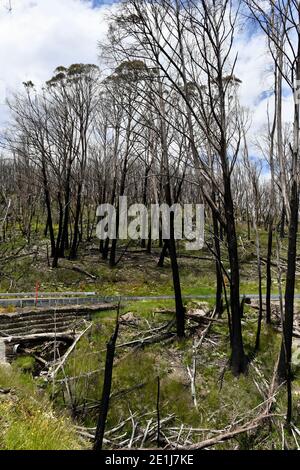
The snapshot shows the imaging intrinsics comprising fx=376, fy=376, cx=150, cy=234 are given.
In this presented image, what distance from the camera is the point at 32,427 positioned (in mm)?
4797

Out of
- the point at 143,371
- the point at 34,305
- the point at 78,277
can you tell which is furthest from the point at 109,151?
the point at 143,371

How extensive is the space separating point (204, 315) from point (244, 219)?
46.4m

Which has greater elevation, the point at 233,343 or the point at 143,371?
the point at 233,343

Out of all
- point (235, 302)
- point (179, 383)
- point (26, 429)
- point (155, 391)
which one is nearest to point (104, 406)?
point (26, 429)

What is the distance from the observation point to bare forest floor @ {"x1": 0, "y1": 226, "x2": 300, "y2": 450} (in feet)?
21.4

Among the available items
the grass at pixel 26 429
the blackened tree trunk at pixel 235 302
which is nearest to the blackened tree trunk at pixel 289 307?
the blackened tree trunk at pixel 235 302

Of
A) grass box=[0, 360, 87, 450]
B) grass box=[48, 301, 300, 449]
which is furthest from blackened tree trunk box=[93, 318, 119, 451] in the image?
grass box=[48, 301, 300, 449]

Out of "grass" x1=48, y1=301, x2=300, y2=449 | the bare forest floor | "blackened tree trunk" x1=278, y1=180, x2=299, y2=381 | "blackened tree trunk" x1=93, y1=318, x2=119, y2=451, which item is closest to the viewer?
"blackened tree trunk" x1=93, y1=318, x2=119, y2=451

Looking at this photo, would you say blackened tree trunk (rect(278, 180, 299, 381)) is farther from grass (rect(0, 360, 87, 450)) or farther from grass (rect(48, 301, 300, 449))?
grass (rect(0, 360, 87, 450))

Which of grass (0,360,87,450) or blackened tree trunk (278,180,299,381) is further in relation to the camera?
blackened tree trunk (278,180,299,381)

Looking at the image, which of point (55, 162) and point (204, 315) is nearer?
point (204, 315)

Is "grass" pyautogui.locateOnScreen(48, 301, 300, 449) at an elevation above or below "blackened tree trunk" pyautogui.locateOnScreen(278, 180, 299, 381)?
below

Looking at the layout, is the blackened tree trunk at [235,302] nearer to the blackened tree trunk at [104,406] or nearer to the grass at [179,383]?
the grass at [179,383]

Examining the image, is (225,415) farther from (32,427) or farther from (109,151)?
(109,151)
